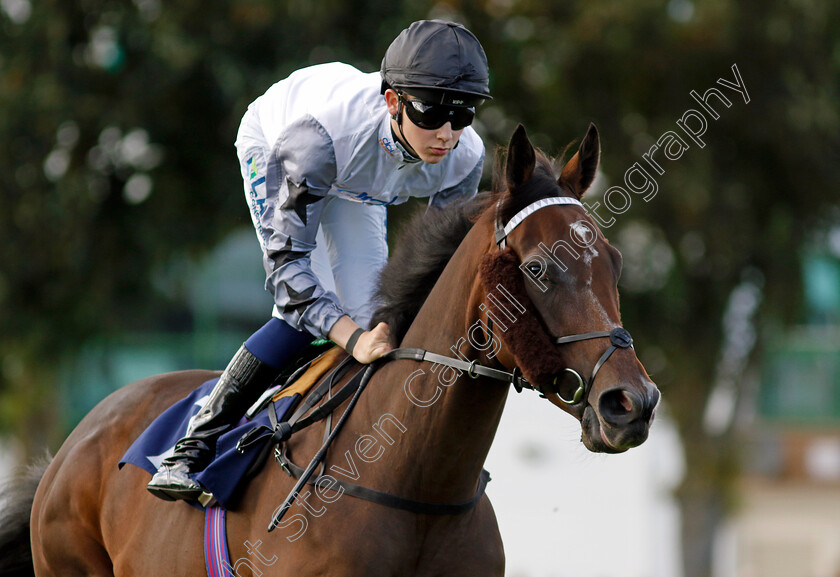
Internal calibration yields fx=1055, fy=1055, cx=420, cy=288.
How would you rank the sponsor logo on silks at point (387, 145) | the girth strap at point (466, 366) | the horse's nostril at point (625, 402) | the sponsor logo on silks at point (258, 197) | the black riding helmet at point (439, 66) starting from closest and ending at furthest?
the horse's nostril at point (625, 402)
the girth strap at point (466, 366)
the black riding helmet at point (439, 66)
the sponsor logo on silks at point (387, 145)
the sponsor logo on silks at point (258, 197)

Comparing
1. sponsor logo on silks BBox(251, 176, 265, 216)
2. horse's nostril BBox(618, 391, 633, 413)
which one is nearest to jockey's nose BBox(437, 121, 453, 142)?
sponsor logo on silks BBox(251, 176, 265, 216)

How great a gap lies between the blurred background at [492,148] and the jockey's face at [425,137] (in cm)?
747

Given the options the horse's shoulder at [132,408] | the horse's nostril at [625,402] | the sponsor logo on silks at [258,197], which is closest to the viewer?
the horse's nostril at [625,402]

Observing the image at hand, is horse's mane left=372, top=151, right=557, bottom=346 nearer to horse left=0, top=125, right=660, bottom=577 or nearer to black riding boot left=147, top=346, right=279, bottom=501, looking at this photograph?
horse left=0, top=125, right=660, bottom=577

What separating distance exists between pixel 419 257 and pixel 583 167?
25.6 inches

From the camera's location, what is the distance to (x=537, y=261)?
122 inches

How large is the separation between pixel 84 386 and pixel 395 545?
17.1 meters

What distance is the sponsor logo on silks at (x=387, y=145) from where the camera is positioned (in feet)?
12.8

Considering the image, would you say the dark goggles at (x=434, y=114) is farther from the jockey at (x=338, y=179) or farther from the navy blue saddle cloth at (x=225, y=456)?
the navy blue saddle cloth at (x=225, y=456)

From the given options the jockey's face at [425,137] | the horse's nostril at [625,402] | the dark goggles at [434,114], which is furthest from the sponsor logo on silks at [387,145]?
the horse's nostril at [625,402]

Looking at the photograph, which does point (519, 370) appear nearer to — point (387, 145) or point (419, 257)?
point (419, 257)

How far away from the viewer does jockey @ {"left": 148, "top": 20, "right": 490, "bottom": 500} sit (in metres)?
3.61

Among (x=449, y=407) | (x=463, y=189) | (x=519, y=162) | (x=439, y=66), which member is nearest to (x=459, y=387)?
(x=449, y=407)

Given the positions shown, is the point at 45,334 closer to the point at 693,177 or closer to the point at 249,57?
the point at 249,57
